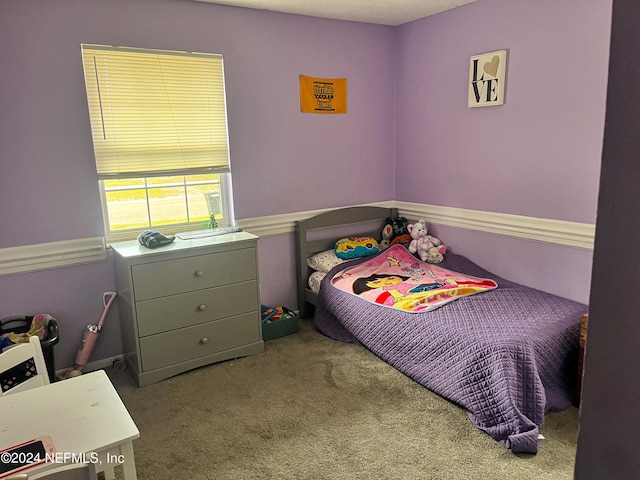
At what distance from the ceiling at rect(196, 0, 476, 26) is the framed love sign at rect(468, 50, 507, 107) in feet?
1.40

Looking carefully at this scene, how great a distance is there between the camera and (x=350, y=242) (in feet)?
12.6

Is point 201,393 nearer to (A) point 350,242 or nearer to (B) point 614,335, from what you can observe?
(A) point 350,242

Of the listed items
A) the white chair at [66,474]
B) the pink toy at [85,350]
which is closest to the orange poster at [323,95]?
the pink toy at [85,350]

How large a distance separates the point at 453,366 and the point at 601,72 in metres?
1.84

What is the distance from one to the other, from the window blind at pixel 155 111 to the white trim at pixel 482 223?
0.54 meters

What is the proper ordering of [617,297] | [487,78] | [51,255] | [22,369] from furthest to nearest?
[487,78], [51,255], [22,369], [617,297]

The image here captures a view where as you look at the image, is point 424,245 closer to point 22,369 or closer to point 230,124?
point 230,124

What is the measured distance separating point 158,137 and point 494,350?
2.39 m

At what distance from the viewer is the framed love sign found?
318 cm

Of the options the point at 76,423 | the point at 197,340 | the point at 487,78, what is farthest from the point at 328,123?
the point at 76,423

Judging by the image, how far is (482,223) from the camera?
3482 mm

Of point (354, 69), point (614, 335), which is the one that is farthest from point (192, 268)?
point (614, 335)

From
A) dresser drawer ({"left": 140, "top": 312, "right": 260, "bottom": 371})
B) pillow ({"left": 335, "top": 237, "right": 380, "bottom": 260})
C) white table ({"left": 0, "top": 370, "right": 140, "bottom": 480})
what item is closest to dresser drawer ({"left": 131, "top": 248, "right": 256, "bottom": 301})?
dresser drawer ({"left": 140, "top": 312, "right": 260, "bottom": 371})

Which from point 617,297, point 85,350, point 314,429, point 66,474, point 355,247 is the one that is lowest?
point 314,429
